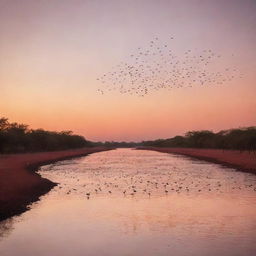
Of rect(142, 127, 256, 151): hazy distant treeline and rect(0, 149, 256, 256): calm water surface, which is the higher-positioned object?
rect(142, 127, 256, 151): hazy distant treeline

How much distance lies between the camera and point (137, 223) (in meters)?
19.8

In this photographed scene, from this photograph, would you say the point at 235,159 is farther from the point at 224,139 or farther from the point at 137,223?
the point at 224,139

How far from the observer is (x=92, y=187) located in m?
33.7

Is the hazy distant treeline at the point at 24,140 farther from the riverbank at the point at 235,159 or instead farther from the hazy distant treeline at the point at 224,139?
the hazy distant treeline at the point at 224,139

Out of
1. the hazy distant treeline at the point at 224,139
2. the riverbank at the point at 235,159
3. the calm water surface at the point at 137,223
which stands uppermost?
the hazy distant treeline at the point at 224,139

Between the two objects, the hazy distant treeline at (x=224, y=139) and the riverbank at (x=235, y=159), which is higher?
the hazy distant treeline at (x=224, y=139)

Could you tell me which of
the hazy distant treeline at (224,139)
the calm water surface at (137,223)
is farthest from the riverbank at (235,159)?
the calm water surface at (137,223)

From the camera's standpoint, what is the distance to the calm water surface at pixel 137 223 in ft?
50.9

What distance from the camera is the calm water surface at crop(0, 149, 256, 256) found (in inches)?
611

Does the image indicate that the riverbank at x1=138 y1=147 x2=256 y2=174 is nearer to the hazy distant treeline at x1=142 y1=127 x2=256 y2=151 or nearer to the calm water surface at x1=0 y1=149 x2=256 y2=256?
the hazy distant treeline at x1=142 y1=127 x2=256 y2=151

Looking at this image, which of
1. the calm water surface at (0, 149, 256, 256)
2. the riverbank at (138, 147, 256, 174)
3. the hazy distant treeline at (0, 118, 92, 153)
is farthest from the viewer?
the hazy distant treeline at (0, 118, 92, 153)

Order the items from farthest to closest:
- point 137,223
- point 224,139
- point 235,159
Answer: point 224,139
point 235,159
point 137,223

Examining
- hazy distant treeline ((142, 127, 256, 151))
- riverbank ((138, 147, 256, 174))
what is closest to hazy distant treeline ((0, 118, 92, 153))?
riverbank ((138, 147, 256, 174))

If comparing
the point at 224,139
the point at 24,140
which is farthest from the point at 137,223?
the point at 224,139
